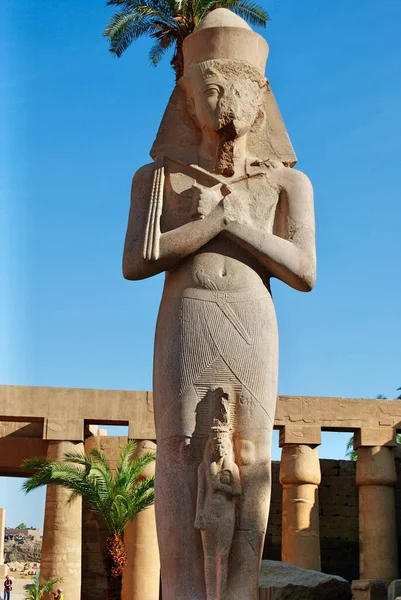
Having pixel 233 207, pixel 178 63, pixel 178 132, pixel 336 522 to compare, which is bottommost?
pixel 336 522

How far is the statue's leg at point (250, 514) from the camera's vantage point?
15.5 feet

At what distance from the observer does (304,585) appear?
7.49 metres

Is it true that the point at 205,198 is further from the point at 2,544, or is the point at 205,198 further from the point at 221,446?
the point at 2,544

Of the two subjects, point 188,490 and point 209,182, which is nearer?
point 188,490

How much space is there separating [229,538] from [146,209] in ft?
5.98

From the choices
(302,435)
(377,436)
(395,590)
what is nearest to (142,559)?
(302,435)

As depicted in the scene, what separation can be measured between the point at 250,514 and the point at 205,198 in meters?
1.68

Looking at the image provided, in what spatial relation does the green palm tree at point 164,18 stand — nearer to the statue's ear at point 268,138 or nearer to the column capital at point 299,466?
the column capital at point 299,466

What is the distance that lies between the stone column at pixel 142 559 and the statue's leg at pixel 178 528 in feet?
41.4

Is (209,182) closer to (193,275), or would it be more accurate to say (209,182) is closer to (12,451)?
(193,275)

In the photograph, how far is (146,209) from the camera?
532cm

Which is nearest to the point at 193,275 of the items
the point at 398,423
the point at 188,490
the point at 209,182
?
the point at 209,182

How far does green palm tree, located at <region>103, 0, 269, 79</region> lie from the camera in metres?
19.4

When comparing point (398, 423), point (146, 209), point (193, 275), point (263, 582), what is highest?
point (398, 423)
